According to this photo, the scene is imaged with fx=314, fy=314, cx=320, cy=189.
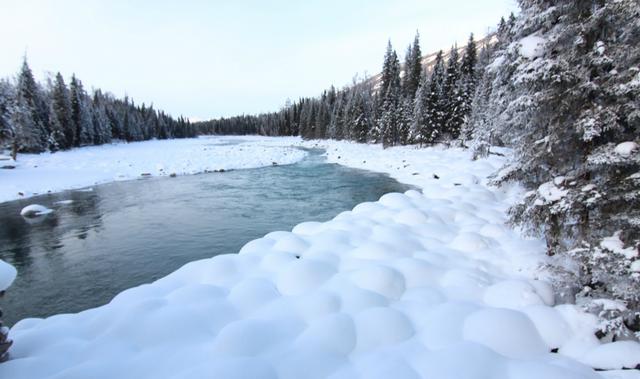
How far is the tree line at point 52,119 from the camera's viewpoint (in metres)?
31.2

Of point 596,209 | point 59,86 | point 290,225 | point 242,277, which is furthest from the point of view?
point 59,86

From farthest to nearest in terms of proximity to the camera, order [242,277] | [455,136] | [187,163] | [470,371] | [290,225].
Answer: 1. [455,136]
2. [187,163]
3. [290,225]
4. [242,277]
5. [470,371]

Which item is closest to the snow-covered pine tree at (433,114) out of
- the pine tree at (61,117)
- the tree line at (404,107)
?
the tree line at (404,107)

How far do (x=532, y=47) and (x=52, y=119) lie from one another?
172 ft

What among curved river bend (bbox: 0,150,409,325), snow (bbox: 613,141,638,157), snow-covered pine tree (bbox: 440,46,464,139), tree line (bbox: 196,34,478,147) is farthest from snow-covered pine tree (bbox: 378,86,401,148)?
snow (bbox: 613,141,638,157)

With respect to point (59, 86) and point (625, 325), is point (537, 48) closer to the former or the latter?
point (625, 325)

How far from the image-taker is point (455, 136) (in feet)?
117

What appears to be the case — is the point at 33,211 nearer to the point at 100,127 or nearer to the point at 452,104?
the point at 452,104

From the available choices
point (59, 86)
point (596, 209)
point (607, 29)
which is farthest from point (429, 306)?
point (59, 86)

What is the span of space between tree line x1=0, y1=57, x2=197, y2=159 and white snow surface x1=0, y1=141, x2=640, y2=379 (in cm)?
3779

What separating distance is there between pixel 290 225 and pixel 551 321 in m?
8.78

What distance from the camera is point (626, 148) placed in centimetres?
405

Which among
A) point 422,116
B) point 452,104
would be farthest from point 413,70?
point 422,116

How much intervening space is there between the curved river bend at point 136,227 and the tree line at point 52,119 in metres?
19.5
